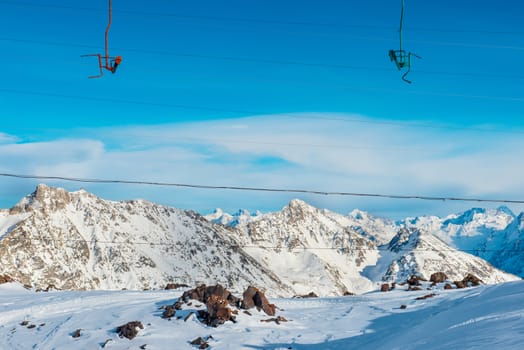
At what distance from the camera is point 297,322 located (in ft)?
119

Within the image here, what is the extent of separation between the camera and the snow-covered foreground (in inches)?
1041

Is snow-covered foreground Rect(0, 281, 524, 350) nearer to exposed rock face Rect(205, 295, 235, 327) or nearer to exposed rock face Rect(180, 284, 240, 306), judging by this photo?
exposed rock face Rect(205, 295, 235, 327)

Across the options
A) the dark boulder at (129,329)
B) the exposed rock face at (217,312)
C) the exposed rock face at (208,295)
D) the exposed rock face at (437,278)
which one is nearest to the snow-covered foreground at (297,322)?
the dark boulder at (129,329)

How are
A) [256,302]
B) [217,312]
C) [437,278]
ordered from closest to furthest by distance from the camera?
[217,312] < [256,302] < [437,278]

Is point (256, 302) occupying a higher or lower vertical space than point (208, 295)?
lower

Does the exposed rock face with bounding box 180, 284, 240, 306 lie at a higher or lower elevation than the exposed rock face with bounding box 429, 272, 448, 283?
higher

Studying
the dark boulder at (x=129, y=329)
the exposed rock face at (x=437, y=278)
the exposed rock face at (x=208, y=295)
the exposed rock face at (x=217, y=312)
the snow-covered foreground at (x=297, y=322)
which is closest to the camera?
the snow-covered foreground at (x=297, y=322)

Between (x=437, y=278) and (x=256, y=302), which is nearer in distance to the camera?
(x=256, y=302)

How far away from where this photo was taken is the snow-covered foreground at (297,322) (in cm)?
2644

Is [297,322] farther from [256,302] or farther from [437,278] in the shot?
[437,278]

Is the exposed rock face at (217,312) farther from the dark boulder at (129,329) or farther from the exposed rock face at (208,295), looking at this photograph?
the dark boulder at (129,329)

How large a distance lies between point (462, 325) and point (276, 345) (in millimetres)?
10588

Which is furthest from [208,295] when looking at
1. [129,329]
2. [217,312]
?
[129,329]

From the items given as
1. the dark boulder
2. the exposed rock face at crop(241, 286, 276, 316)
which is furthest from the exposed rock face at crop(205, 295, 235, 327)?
the dark boulder
